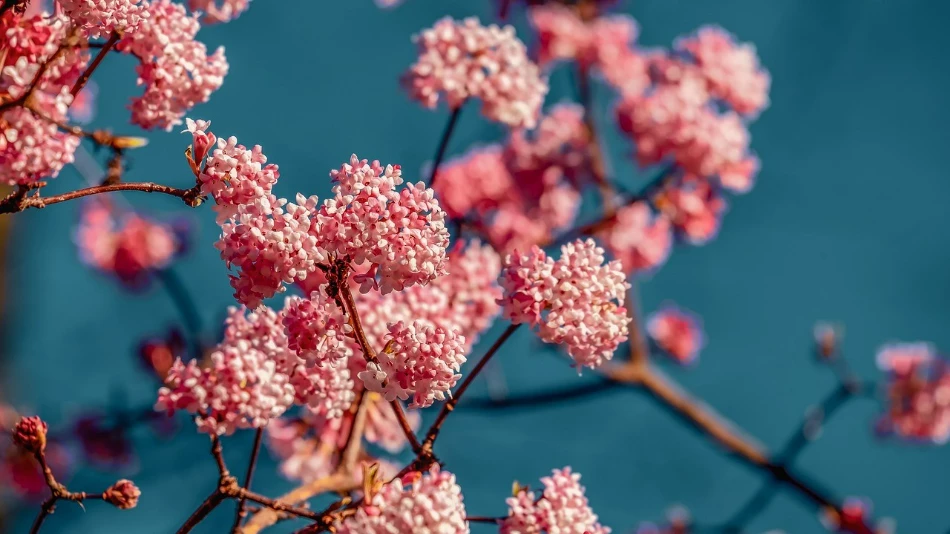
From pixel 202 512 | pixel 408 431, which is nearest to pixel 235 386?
pixel 202 512

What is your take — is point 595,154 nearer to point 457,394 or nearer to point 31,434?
point 457,394

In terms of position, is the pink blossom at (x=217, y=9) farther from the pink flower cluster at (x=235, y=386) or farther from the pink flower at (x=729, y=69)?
the pink flower at (x=729, y=69)

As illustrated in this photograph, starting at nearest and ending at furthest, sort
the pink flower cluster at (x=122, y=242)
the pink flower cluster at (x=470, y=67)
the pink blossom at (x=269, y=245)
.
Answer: the pink blossom at (x=269, y=245) < the pink flower cluster at (x=470, y=67) < the pink flower cluster at (x=122, y=242)

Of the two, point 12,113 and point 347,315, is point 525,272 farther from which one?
point 12,113

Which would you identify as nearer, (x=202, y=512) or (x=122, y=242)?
(x=202, y=512)

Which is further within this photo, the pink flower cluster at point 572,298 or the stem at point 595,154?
the stem at point 595,154

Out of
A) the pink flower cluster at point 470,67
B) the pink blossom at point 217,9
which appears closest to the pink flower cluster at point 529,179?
the pink flower cluster at point 470,67
